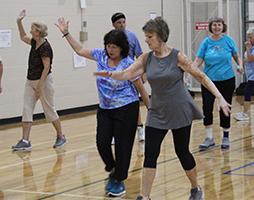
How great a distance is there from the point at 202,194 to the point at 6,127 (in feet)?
22.7

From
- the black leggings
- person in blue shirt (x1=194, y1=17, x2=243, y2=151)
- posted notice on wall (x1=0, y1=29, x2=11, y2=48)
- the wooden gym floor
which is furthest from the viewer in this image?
posted notice on wall (x1=0, y1=29, x2=11, y2=48)

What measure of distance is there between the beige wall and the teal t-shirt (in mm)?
5120

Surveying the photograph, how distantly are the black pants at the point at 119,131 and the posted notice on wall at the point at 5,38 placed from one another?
661 cm

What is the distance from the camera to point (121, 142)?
659 cm

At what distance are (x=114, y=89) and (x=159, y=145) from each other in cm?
85

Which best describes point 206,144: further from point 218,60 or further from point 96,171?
point 96,171

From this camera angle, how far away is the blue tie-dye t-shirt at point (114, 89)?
21.4 ft

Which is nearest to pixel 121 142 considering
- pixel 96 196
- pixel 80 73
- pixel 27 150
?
pixel 96 196

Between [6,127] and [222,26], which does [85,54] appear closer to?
[222,26]

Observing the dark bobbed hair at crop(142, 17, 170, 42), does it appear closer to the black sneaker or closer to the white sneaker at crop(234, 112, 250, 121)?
the black sneaker

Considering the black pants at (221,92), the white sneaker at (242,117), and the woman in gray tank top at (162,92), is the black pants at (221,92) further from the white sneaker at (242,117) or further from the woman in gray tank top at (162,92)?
the white sneaker at (242,117)

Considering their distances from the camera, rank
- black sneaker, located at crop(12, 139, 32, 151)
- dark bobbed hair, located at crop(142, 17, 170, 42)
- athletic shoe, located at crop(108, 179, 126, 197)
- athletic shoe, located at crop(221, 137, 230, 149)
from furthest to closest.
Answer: black sneaker, located at crop(12, 139, 32, 151) < athletic shoe, located at crop(221, 137, 230, 149) < athletic shoe, located at crop(108, 179, 126, 197) < dark bobbed hair, located at crop(142, 17, 170, 42)

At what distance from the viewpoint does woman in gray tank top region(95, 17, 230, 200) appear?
5.86 m

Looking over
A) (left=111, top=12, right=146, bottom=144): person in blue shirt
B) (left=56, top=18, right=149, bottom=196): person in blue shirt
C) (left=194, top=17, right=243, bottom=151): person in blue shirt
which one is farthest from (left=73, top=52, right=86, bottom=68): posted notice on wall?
(left=56, top=18, right=149, bottom=196): person in blue shirt
